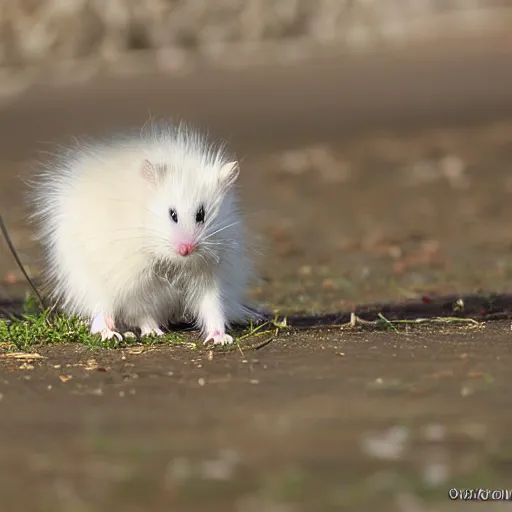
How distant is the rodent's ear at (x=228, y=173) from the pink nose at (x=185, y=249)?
0.46 metres

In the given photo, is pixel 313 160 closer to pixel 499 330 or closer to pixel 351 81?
pixel 351 81

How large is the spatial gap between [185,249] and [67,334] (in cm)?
83

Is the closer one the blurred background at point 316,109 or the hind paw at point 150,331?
the hind paw at point 150,331

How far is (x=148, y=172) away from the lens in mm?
6289

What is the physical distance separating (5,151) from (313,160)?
3842 millimetres

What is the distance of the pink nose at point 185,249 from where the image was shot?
6.14 m

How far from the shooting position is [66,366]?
589 cm

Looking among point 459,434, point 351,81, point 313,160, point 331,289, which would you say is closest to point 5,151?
point 313,160

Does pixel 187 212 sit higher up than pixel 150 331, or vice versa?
pixel 187 212

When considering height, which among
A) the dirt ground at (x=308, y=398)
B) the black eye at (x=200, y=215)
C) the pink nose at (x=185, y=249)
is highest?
the black eye at (x=200, y=215)

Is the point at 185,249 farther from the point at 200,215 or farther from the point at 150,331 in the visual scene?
the point at 150,331

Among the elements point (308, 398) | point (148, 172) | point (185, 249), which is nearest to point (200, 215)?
point (185, 249)

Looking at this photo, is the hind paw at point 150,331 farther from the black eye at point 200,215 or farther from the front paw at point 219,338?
the black eye at point 200,215

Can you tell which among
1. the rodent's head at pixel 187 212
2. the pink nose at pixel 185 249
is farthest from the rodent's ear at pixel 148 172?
the pink nose at pixel 185 249
